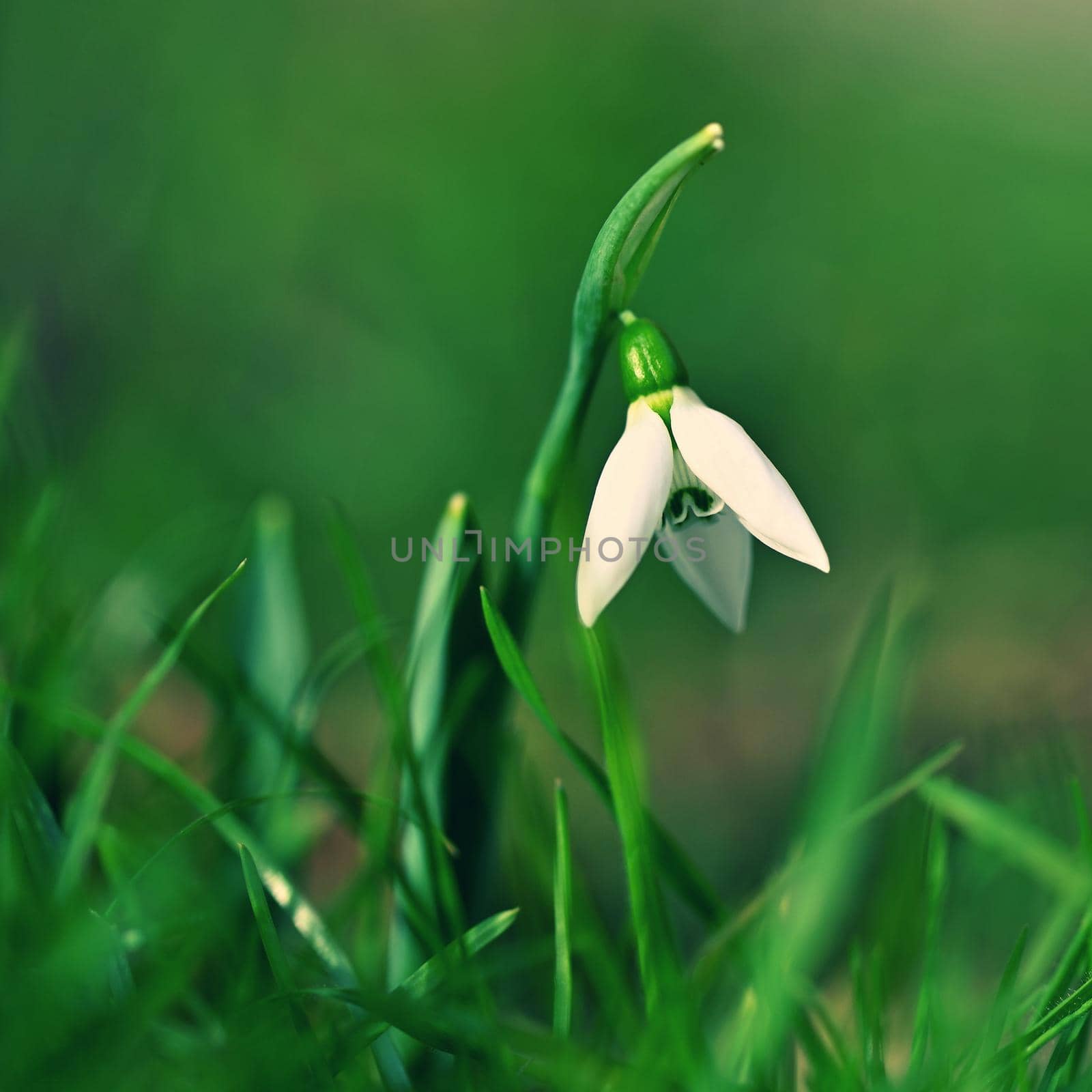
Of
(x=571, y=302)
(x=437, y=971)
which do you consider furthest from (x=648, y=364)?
(x=571, y=302)

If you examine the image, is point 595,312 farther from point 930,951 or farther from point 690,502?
point 930,951

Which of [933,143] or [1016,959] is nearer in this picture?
[1016,959]

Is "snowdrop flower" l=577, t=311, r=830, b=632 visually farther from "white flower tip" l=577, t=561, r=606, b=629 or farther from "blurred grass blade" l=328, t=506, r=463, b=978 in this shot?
"blurred grass blade" l=328, t=506, r=463, b=978

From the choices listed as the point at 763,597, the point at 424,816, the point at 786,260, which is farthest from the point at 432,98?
the point at 424,816

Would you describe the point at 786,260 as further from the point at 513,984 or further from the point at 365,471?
the point at 513,984

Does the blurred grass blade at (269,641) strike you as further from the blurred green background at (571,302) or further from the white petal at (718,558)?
the blurred green background at (571,302)

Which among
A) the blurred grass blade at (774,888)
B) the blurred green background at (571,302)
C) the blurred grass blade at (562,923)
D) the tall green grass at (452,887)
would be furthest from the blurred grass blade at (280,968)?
the blurred green background at (571,302)
